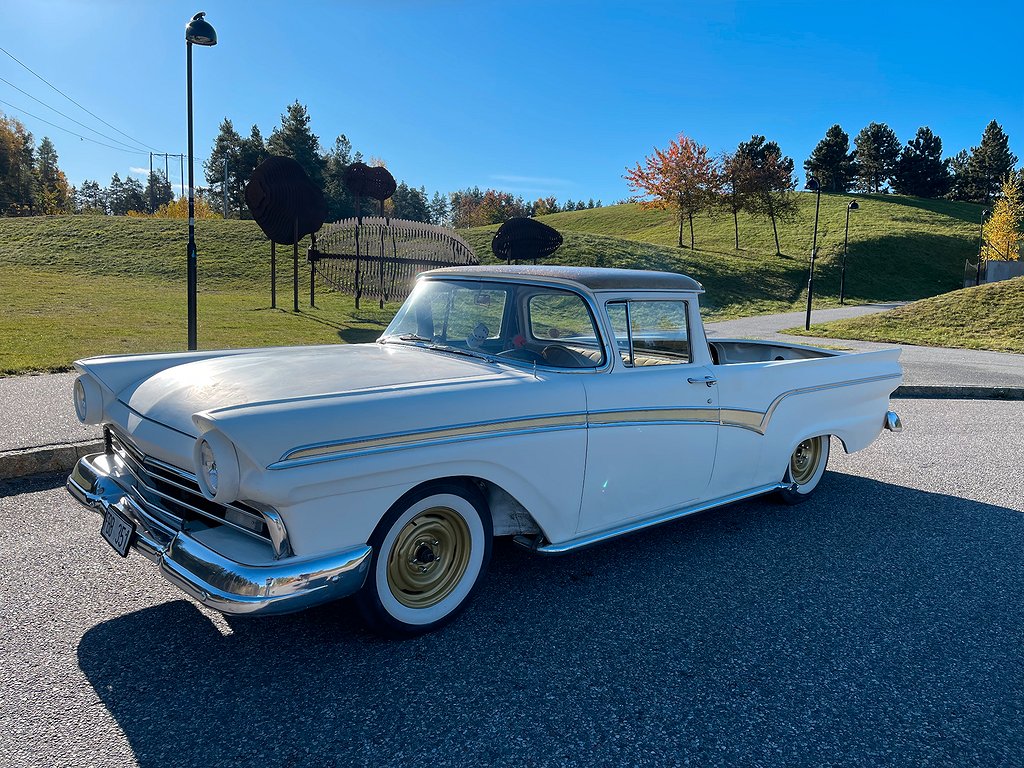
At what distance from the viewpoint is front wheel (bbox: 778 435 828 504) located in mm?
5067

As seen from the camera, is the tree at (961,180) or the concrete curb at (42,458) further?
the tree at (961,180)

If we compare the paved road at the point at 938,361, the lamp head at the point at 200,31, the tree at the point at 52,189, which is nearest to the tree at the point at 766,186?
the paved road at the point at 938,361

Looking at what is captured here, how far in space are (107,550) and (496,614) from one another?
2.14 meters

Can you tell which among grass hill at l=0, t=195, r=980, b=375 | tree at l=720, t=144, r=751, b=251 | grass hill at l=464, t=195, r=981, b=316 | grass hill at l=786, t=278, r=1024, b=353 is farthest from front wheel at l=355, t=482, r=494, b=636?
tree at l=720, t=144, r=751, b=251

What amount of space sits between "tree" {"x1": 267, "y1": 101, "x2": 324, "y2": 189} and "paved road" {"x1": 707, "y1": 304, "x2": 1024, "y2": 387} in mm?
41830

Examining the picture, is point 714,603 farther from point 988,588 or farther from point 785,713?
point 988,588

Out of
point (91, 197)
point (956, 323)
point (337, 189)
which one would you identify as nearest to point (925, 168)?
point (337, 189)

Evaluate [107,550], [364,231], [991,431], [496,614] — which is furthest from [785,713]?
[364,231]

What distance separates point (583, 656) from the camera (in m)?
2.94

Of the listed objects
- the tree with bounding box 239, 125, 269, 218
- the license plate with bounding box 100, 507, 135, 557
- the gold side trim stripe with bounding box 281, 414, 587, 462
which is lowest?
the license plate with bounding box 100, 507, 135, 557

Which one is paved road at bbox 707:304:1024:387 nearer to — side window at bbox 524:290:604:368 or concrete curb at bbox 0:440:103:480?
side window at bbox 524:290:604:368

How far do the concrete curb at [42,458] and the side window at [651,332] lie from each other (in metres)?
3.84

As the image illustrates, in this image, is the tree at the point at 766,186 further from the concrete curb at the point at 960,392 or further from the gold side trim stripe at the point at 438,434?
the gold side trim stripe at the point at 438,434

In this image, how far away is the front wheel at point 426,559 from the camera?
2.84m
